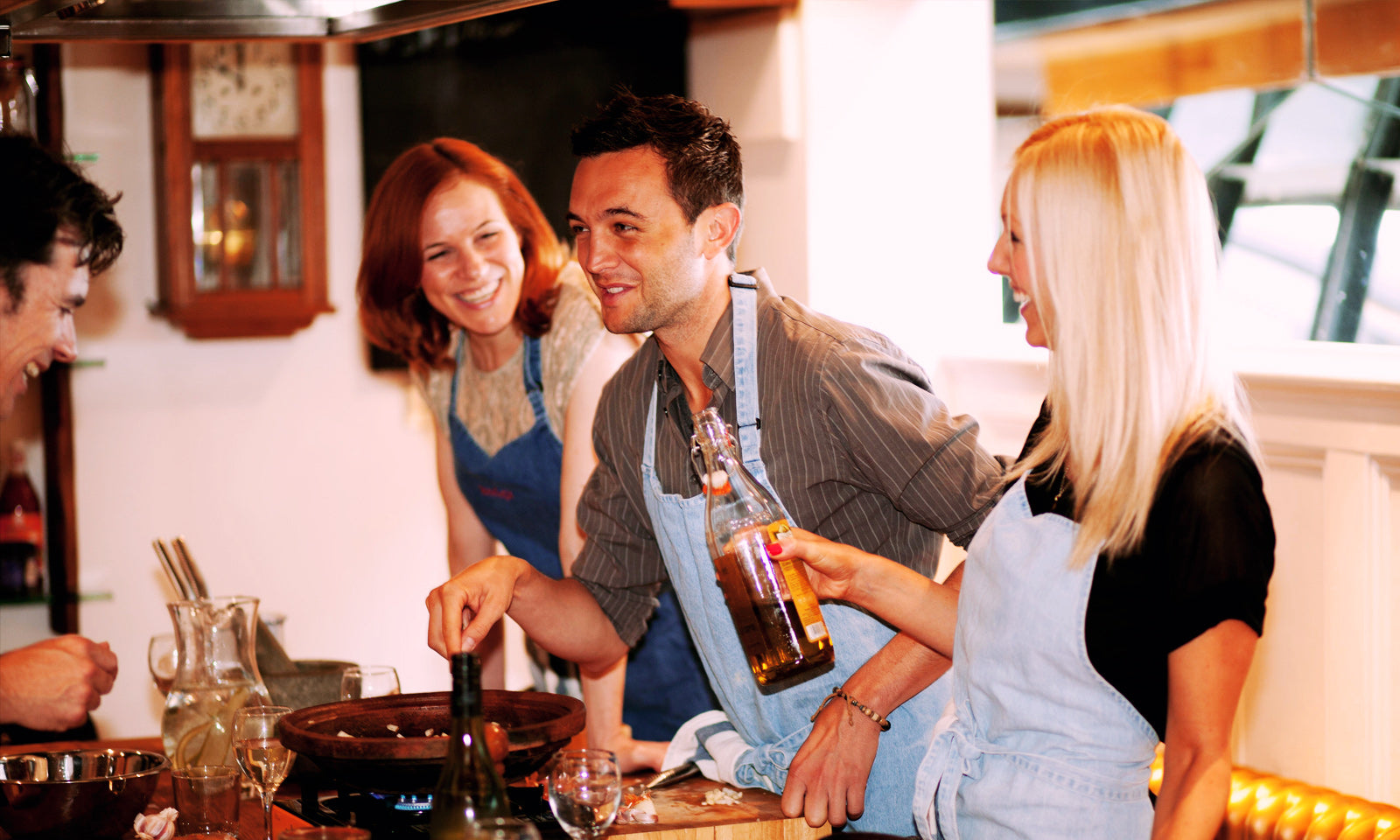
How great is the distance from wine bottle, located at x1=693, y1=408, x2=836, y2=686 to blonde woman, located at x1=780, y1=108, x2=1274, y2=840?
22 centimetres

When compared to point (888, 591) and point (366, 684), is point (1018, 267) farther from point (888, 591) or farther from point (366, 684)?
point (366, 684)

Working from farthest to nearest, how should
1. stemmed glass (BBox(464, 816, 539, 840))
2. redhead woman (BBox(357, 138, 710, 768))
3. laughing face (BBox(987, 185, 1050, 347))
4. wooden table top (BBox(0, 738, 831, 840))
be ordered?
1. redhead woman (BBox(357, 138, 710, 768))
2. wooden table top (BBox(0, 738, 831, 840))
3. laughing face (BBox(987, 185, 1050, 347))
4. stemmed glass (BBox(464, 816, 539, 840))

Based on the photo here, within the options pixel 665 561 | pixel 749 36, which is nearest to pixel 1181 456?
pixel 665 561

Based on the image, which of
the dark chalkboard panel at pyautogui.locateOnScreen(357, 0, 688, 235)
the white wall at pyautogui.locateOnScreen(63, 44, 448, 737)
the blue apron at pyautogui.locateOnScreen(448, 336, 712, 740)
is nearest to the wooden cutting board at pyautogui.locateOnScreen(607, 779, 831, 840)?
the blue apron at pyautogui.locateOnScreen(448, 336, 712, 740)

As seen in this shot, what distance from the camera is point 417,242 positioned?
264 cm

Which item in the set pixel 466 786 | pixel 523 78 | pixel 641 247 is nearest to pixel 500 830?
pixel 466 786

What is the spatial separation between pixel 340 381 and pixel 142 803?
2.10m

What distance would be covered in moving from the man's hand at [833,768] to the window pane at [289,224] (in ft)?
7.09

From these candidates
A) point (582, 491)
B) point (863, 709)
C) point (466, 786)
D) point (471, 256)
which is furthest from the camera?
point (471, 256)

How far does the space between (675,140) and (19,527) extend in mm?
2087

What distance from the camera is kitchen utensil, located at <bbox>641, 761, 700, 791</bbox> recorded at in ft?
6.06

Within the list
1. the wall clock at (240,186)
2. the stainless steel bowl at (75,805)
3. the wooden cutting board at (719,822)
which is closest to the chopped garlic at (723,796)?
the wooden cutting board at (719,822)

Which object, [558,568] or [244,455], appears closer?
[558,568]

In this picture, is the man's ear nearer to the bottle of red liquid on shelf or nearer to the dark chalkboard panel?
the dark chalkboard panel
